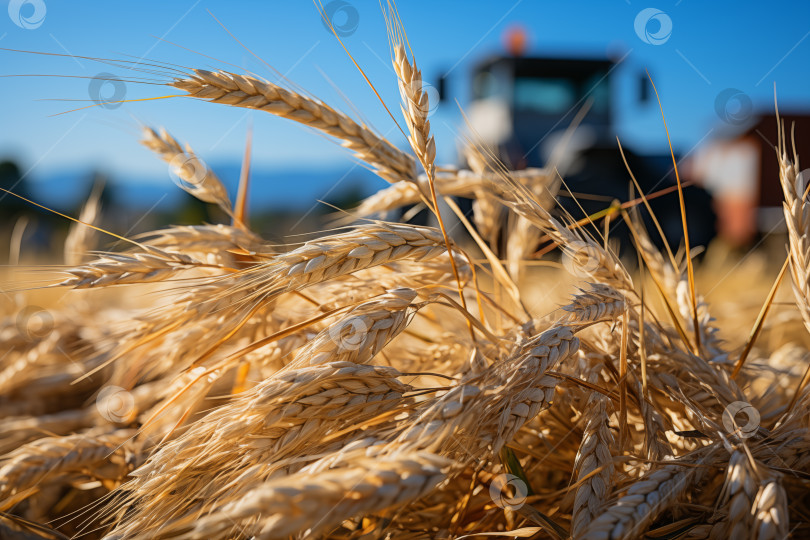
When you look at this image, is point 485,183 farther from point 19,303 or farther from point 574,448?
point 19,303

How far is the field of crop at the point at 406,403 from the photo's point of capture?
627mm

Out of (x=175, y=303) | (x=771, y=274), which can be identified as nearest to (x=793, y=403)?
(x=175, y=303)
